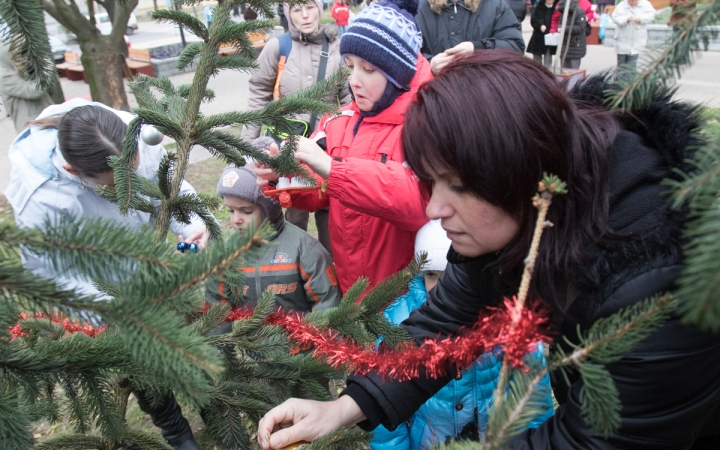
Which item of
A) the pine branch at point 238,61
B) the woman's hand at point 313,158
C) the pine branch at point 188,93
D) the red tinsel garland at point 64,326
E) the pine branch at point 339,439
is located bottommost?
the pine branch at point 339,439

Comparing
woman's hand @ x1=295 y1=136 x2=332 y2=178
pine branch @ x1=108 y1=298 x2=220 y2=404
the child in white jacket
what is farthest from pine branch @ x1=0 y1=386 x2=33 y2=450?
the child in white jacket

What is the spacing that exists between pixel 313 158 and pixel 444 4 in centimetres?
237

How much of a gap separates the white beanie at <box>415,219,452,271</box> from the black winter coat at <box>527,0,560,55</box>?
591 cm

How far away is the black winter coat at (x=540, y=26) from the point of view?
728 centimetres

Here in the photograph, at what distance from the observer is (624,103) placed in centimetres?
81

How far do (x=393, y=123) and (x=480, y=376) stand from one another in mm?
1168

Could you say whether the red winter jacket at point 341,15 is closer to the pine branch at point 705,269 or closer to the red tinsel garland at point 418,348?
the red tinsel garland at point 418,348

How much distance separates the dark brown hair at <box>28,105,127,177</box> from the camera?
Answer: 2.25m

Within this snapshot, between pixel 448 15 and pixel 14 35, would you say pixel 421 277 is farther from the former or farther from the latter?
pixel 448 15

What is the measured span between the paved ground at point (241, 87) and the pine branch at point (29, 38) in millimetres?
5026

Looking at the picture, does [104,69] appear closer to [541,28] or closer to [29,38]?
[541,28]

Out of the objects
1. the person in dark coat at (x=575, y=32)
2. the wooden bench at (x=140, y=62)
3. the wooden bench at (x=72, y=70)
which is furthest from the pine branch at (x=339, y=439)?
the wooden bench at (x=72, y=70)

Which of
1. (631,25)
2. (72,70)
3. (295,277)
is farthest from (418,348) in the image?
(72,70)

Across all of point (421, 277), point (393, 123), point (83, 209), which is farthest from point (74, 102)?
point (421, 277)
